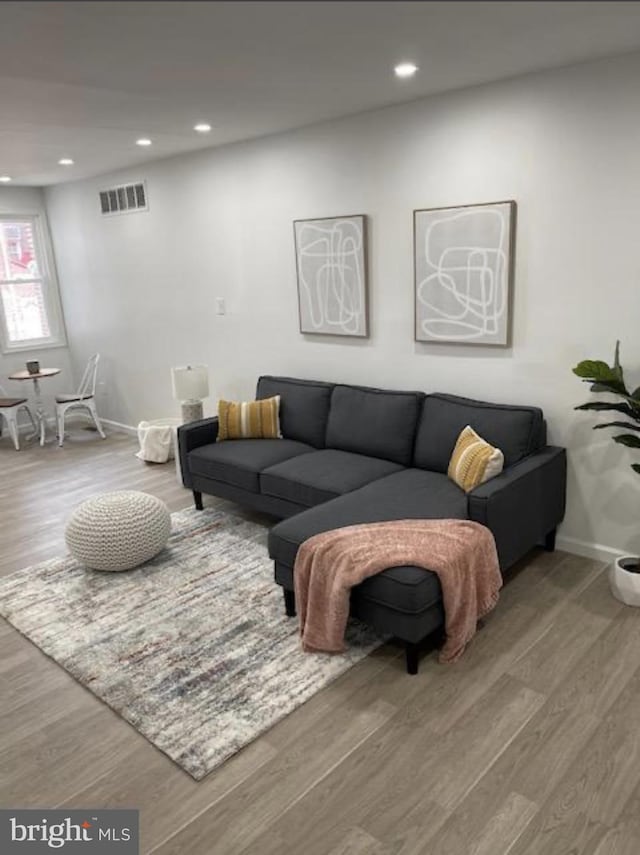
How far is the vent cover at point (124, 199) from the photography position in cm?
561

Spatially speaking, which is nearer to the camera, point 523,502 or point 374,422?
point 523,502

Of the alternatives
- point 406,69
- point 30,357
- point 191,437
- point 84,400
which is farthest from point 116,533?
point 30,357

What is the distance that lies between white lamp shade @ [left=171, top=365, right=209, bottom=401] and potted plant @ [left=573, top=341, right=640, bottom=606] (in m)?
2.92

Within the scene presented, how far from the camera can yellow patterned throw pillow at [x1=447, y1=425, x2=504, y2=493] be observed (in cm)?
318

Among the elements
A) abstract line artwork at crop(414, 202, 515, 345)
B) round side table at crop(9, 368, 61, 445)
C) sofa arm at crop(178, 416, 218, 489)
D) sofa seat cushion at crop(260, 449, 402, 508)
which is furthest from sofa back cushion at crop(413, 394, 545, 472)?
round side table at crop(9, 368, 61, 445)

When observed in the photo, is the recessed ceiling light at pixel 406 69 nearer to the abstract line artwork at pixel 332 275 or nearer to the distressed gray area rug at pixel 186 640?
the abstract line artwork at pixel 332 275

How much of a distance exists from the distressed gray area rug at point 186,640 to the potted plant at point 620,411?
123 centimetres

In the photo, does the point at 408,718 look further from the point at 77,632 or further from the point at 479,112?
the point at 479,112

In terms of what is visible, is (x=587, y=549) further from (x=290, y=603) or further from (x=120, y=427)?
(x=120, y=427)

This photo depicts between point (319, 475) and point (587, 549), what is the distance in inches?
60.2

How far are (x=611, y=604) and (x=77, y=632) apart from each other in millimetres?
2559

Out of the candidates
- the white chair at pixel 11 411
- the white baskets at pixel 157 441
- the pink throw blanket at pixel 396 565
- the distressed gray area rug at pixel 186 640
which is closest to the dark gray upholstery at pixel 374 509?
the pink throw blanket at pixel 396 565

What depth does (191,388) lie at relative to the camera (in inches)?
198

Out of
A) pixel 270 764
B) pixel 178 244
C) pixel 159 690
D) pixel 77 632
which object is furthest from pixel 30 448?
pixel 270 764
